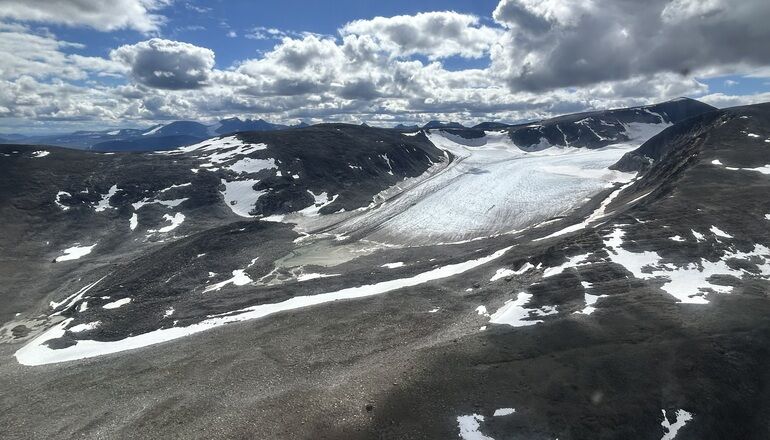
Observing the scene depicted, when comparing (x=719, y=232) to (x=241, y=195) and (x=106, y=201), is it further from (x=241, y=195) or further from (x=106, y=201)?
(x=106, y=201)

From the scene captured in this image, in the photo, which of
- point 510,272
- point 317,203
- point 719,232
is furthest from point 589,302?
point 317,203

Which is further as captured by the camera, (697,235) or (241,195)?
(241,195)

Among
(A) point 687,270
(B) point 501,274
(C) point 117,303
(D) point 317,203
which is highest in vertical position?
(D) point 317,203

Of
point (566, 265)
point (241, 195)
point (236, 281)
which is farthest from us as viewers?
point (241, 195)

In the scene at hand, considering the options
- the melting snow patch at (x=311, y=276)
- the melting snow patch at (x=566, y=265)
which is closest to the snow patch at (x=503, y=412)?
the melting snow patch at (x=566, y=265)

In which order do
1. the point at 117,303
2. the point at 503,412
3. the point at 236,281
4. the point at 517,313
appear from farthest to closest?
the point at 236,281, the point at 117,303, the point at 517,313, the point at 503,412

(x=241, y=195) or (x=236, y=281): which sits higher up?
(x=241, y=195)

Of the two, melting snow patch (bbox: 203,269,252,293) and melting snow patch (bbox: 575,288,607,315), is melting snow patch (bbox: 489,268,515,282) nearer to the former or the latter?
melting snow patch (bbox: 575,288,607,315)
